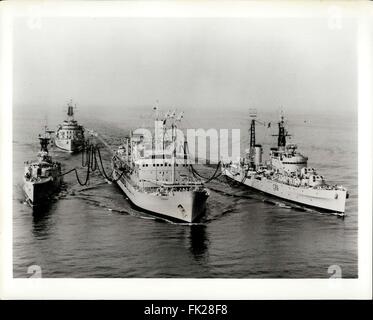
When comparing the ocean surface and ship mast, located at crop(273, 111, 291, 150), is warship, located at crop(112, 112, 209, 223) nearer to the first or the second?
the ocean surface

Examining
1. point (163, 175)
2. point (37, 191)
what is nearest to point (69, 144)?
point (37, 191)

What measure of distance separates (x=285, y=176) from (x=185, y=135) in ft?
2.46

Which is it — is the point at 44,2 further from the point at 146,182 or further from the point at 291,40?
the point at 291,40

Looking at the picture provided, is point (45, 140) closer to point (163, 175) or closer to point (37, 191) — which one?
point (37, 191)

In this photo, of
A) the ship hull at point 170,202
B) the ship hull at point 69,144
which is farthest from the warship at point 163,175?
the ship hull at point 69,144

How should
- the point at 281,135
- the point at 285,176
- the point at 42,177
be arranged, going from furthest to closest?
the point at 285,176 → the point at 281,135 → the point at 42,177

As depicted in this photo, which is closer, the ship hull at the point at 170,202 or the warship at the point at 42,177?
the warship at the point at 42,177

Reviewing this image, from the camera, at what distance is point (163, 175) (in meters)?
3.55

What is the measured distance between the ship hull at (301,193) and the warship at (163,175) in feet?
0.88

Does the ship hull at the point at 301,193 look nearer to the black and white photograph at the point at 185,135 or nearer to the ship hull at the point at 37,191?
the black and white photograph at the point at 185,135

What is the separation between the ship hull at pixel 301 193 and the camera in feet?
10.9

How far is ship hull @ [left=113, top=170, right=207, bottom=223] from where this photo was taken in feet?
11.1
